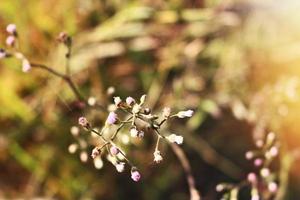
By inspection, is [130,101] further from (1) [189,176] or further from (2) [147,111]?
(1) [189,176]

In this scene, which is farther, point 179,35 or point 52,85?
point 179,35

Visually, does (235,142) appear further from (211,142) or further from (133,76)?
(133,76)

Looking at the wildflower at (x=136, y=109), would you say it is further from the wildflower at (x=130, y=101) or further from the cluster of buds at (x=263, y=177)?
the cluster of buds at (x=263, y=177)

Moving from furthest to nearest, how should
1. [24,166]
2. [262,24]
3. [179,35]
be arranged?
1. [262,24]
2. [179,35]
3. [24,166]

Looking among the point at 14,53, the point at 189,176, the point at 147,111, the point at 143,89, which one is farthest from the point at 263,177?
the point at 143,89

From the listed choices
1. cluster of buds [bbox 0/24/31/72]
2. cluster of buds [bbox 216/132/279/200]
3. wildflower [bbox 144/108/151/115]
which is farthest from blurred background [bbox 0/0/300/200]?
wildflower [bbox 144/108/151/115]

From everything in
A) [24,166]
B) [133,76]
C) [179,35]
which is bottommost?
[24,166]

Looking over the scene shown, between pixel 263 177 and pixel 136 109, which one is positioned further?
pixel 263 177

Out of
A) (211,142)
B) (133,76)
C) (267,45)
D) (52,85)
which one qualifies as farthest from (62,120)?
(267,45)
